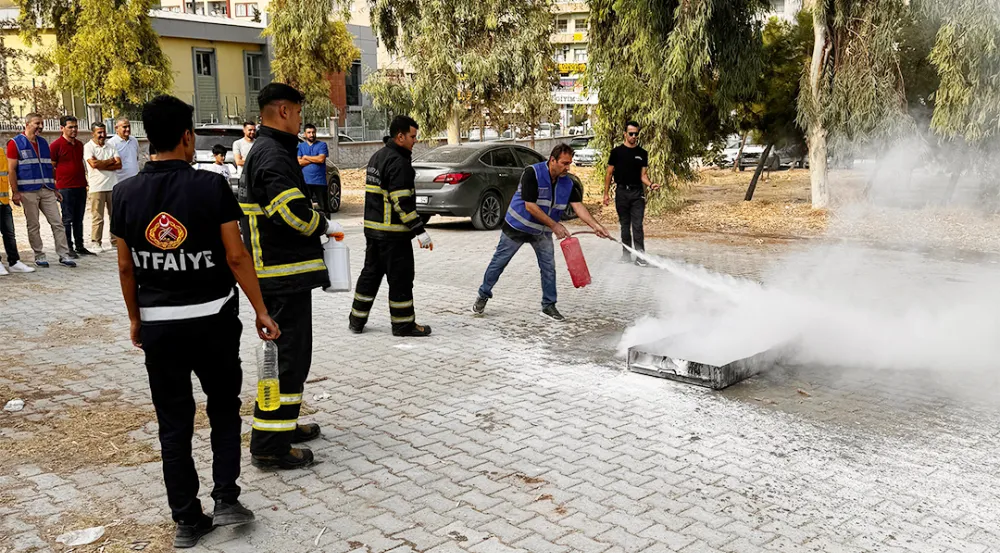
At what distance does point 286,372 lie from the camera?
179 inches

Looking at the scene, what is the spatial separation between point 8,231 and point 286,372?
23.4 ft

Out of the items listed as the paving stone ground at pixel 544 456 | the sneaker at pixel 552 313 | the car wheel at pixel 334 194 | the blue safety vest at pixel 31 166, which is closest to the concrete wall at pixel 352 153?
the car wheel at pixel 334 194

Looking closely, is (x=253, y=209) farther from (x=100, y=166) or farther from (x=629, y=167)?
(x=100, y=166)

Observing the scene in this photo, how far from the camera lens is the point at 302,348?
4602 mm

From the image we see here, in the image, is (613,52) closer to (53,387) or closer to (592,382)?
(592,382)

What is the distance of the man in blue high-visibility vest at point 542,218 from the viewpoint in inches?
311

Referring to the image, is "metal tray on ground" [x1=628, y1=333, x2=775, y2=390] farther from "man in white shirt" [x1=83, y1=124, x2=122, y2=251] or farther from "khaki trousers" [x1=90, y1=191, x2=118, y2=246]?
"khaki trousers" [x1=90, y1=191, x2=118, y2=246]

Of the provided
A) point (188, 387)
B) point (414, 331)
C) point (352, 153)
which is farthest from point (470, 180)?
point (352, 153)

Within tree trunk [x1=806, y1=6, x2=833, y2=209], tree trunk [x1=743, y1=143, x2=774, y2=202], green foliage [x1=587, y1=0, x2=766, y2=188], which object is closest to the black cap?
green foliage [x1=587, y1=0, x2=766, y2=188]

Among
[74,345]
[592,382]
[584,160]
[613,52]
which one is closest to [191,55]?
[584,160]

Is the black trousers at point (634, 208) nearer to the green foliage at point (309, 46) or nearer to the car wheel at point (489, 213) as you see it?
the car wheel at point (489, 213)

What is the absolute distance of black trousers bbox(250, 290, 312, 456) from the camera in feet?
14.6

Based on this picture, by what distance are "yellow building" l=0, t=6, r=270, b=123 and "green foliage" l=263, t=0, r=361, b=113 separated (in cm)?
496

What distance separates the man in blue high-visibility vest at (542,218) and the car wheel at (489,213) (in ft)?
23.5
